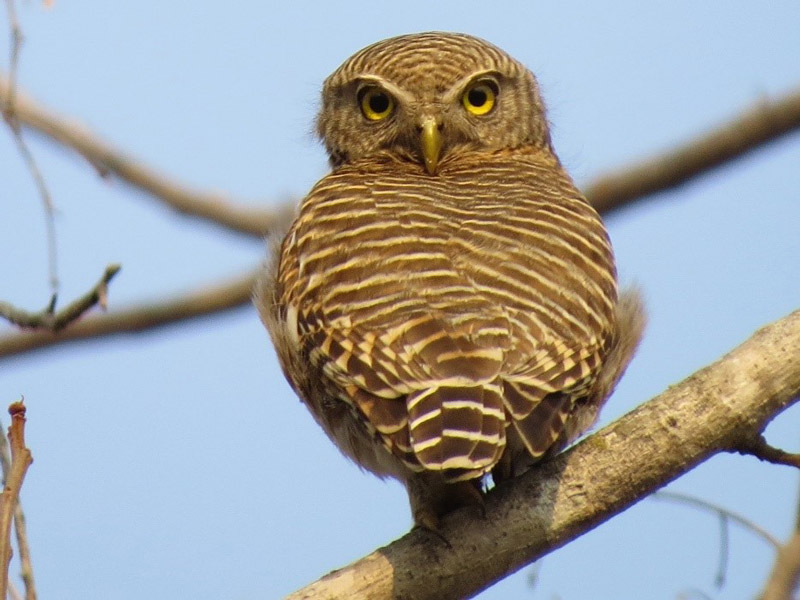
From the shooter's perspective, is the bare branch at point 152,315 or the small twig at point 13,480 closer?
the small twig at point 13,480

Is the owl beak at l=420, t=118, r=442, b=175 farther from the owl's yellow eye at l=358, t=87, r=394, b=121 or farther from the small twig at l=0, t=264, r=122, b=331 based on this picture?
the small twig at l=0, t=264, r=122, b=331

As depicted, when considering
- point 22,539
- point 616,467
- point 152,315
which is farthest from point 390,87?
point 22,539

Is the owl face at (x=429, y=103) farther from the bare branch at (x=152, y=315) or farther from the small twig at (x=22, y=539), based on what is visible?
the small twig at (x=22, y=539)

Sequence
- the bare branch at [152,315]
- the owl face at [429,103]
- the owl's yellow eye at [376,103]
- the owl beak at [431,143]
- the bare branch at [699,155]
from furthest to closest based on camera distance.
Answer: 1. the bare branch at [152,315]
2. the bare branch at [699,155]
3. the owl's yellow eye at [376,103]
4. the owl face at [429,103]
5. the owl beak at [431,143]

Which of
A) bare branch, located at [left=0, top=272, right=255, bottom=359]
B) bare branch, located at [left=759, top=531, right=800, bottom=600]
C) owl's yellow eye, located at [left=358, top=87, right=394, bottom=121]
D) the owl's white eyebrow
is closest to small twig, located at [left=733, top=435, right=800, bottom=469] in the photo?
bare branch, located at [left=759, top=531, right=800, bottom=600]

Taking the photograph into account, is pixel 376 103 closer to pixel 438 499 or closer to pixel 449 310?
pixel 449 310

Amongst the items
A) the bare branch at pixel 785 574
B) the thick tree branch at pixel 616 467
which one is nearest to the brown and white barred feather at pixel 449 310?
the thick tree branch at pixel 616 467
